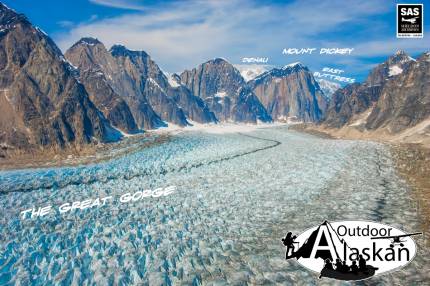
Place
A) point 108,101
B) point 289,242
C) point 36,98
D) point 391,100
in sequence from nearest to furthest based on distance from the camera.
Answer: point 289,242 → point 36,98 → point 391,100 → point 108,101

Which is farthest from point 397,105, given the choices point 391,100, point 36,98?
point 36,98

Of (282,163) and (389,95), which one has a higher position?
(389,95)

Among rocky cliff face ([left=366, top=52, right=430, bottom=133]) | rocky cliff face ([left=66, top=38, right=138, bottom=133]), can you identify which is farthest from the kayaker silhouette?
rocky cliff face ([left=66, top=38, right=138, bottom=133])

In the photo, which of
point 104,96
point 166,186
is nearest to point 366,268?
point 166,186

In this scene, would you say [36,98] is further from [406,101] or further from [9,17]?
[406,101]

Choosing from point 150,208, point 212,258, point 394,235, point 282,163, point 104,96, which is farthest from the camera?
point 104,96

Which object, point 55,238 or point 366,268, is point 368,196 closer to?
point 366,268

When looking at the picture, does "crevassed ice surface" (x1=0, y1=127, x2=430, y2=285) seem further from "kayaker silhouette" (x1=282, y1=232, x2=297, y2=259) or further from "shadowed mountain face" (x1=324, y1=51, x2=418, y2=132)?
"shadowed mountain face" (x1=324, y1=51, x2=418, y2=132)
